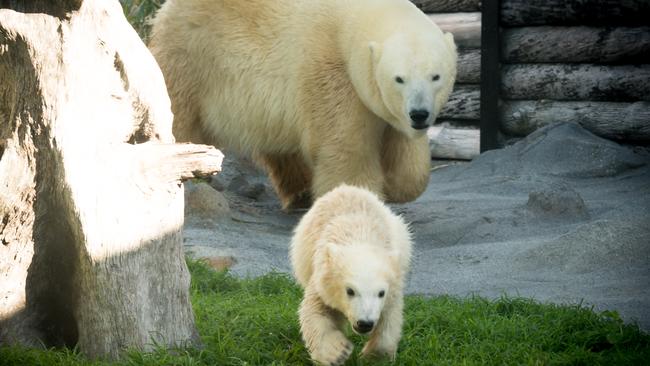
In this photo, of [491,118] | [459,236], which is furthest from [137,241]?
[491,118]

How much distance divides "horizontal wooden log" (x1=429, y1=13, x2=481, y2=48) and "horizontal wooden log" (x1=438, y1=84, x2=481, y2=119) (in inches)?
16.1

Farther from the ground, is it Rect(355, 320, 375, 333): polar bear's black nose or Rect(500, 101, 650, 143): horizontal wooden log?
Rect(355, 320, 375, 333): polar bear's black nose

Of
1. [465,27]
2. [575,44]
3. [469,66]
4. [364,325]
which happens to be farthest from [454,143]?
[364,325]

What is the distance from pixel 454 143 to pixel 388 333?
600 cm

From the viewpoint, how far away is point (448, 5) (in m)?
10.1

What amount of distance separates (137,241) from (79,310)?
373mm

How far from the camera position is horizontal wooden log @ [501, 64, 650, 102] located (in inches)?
354

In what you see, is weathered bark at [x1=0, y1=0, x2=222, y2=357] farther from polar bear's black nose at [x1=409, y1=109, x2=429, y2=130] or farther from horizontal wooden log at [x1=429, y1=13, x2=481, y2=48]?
horizontal wooden log at [x1=429, y1=13, x2=481, y2=48]

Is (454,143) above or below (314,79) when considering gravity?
below

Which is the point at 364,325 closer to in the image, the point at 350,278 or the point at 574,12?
the point at 350,278

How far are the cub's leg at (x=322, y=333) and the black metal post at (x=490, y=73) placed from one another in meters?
5.61

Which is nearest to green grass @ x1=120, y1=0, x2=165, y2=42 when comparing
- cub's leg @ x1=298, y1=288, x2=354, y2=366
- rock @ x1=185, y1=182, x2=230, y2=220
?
rock @ x1=185, y1=182, x2=230, y2=220

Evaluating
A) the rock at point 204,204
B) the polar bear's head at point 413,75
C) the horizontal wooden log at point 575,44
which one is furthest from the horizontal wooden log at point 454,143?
the polar bear's head at point 413,75

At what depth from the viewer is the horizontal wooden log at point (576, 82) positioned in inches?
354
